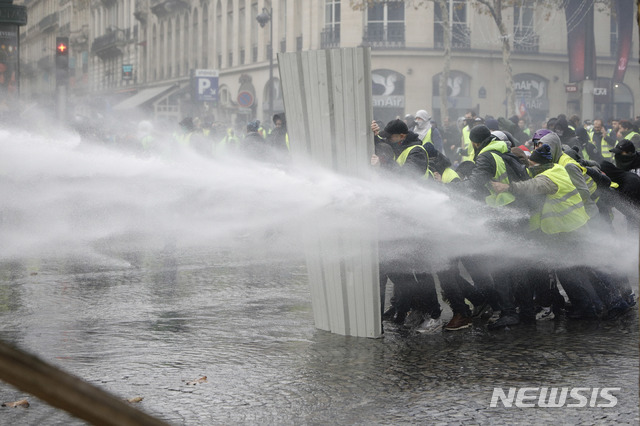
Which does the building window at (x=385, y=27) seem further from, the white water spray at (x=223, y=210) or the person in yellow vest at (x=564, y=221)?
the person in yellow vest at (x=564, y=221)

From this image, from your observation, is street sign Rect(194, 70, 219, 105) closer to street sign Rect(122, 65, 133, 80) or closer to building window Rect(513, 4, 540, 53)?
building window Rect(513, 4, 540, 53)

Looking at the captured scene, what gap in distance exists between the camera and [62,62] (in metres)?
21.9

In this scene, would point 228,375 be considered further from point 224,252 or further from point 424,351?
point 224,252

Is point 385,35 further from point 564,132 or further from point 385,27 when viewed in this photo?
point 564,132

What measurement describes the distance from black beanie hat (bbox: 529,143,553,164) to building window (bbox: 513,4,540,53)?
34.7 metres

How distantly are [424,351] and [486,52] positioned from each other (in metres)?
36.0

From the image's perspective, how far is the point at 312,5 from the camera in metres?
40.7

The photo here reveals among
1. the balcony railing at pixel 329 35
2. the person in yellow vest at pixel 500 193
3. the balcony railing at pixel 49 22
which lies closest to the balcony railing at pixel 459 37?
the balcony railing at pixel 329 35

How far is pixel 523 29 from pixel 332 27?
28.6ft

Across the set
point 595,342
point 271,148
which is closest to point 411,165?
point 595,342

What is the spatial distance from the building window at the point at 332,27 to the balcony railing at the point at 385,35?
1.24 metres

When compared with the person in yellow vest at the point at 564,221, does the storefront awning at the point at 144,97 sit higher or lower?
higher

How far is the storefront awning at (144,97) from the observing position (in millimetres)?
53000

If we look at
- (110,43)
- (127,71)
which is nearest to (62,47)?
(127,71)
